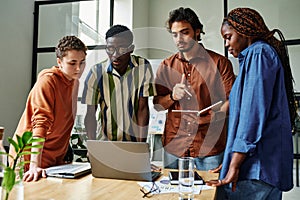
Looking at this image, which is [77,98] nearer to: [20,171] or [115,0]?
[20,171]

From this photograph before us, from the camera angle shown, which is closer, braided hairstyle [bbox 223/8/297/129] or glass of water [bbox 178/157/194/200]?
glass of water [bbox 178/157/194/200]

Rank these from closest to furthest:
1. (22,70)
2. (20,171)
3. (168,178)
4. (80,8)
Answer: (20,171) < (168,178) < (22,70) < (80,8)

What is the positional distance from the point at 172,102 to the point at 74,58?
0.58 m

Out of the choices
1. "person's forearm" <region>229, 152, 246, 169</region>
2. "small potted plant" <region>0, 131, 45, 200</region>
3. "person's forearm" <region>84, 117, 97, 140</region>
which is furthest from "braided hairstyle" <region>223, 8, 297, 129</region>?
"person's forearm" <region>84, 117, 97, 140</region>

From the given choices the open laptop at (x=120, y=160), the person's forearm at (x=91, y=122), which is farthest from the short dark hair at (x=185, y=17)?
the open laptop at (x=120, y=160)

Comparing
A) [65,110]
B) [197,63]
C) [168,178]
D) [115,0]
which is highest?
[115,0]

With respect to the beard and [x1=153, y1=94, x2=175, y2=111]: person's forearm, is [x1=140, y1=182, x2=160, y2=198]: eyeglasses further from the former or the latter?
the beard

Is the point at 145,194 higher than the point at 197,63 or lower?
lower

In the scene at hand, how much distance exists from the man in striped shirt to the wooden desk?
458 mm

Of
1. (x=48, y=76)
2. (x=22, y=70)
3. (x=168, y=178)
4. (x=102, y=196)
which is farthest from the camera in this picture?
(x=22, y=70)

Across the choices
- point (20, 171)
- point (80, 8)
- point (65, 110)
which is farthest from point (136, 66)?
point (80, 8)

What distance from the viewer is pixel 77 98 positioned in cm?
175

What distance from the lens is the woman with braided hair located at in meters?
1.07

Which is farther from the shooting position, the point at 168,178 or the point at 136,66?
the point at 136,66
